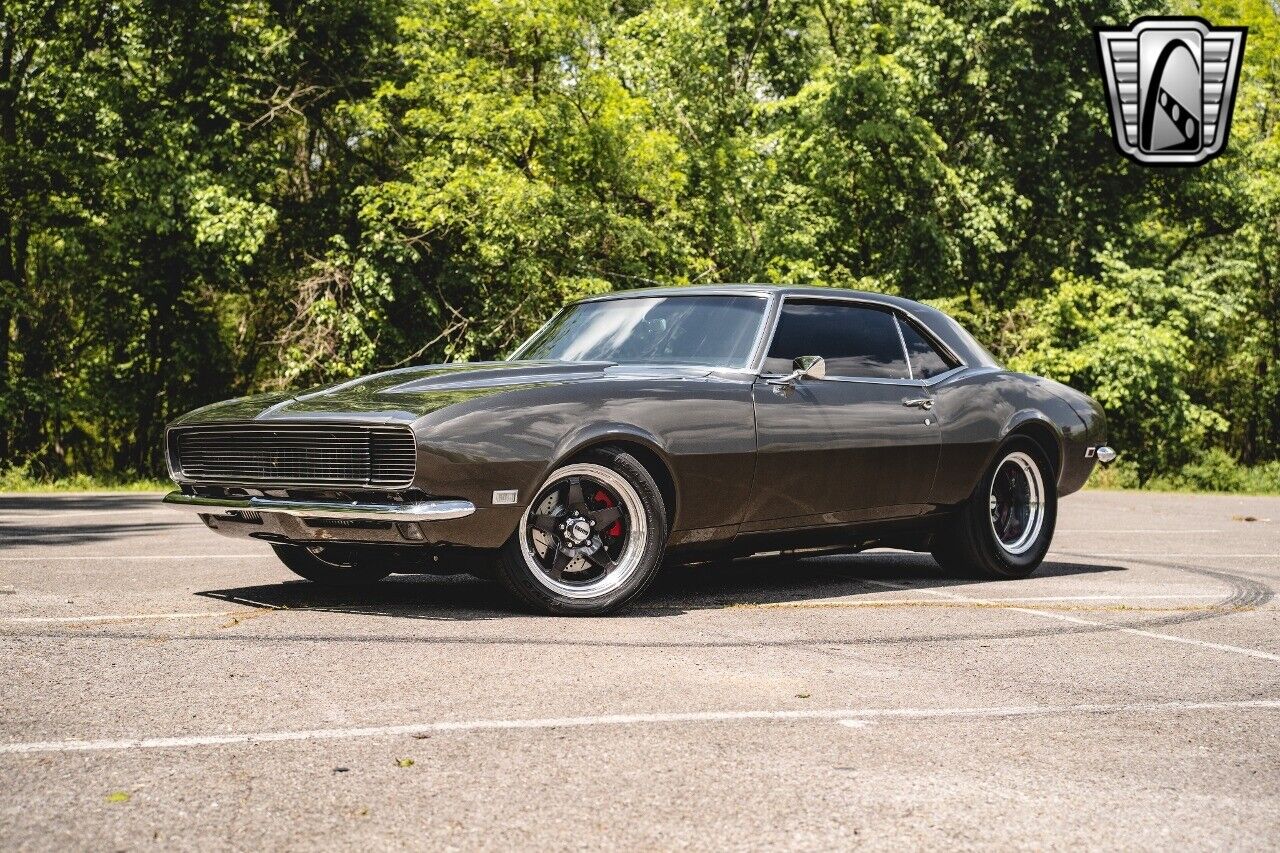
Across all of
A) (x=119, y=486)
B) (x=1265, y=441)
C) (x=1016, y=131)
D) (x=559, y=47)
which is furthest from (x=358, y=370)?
(x=1265, y=441)

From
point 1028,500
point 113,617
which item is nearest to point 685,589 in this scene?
point 1028,500

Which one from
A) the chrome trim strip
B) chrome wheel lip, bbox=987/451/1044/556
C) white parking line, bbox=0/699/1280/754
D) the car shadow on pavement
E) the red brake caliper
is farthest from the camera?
chrome wheel lip, bbox=987/451/1044/556

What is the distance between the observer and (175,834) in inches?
124

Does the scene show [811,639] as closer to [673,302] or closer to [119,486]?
[673,302]

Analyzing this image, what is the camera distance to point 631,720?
14.2ft

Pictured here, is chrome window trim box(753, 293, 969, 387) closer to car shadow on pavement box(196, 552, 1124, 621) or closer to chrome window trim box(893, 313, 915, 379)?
chrome window trim box(893, 313, 915, 379)

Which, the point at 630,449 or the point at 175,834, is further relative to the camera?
the point at 630,449

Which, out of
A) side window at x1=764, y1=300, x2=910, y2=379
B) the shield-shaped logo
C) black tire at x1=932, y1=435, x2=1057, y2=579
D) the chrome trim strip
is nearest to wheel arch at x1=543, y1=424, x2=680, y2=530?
the chrome trim strip

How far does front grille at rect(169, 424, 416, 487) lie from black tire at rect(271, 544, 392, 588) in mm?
674

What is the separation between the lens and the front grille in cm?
598

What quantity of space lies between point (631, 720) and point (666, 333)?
328 centimetres

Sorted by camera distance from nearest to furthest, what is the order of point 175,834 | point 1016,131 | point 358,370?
point 175,834 < point 358,370 < point 1016,131

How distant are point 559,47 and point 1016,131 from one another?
982 centimetres

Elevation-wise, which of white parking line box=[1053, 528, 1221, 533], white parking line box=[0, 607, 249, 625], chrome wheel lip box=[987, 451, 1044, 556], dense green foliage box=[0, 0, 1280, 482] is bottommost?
white parking line box=[1053, 528, 1221, 533]
